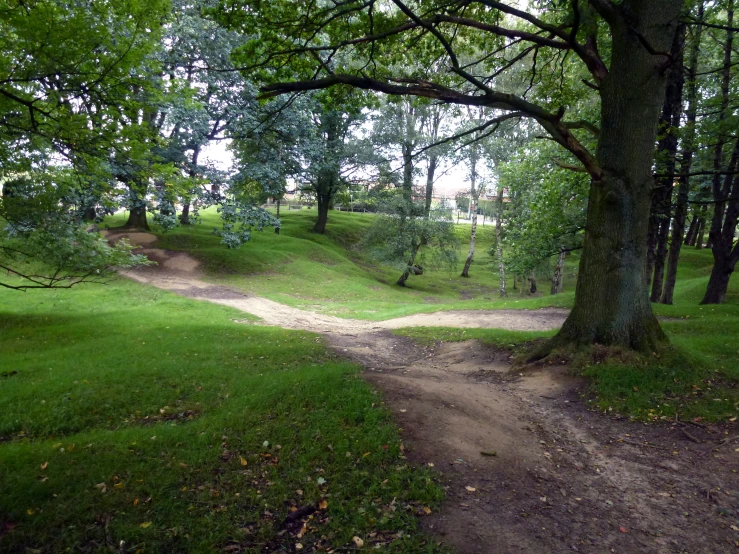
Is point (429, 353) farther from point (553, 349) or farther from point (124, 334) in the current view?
point (124, 334)

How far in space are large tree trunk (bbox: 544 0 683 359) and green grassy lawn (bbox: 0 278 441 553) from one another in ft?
14.6

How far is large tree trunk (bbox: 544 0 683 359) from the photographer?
7.32 metres

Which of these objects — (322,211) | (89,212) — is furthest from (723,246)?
(322,211)

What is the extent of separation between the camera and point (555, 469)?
497 cm

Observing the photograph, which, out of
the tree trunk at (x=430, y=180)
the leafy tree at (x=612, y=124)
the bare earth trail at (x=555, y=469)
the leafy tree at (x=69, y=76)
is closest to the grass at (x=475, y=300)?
the bare earth trail at (x=555, y=469)

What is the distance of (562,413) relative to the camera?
664 cm

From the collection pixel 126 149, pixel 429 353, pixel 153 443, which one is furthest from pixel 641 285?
pixel 126 149

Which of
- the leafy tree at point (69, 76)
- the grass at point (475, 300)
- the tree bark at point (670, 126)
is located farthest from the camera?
the tree bark at point (670, 126)

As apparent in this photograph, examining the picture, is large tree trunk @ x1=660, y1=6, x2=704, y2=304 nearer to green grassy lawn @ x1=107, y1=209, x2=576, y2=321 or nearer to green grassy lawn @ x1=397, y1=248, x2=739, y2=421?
green grassy lawn @ x1=397, y1=248, x2=739, y2=421

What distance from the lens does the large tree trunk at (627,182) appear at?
24.0 feet

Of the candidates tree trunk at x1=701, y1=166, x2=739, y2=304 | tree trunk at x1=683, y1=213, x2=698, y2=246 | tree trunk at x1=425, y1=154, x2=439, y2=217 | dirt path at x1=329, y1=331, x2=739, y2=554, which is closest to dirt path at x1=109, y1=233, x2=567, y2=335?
tree trunk at x1=701, y1=166, x2=739, y2=304

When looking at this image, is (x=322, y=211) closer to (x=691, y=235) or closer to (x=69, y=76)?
(x=691, y=235)

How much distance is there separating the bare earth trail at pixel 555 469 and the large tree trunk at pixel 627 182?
129cm

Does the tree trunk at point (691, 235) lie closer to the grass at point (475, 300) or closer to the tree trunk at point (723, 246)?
the grass at point (475, 300)
